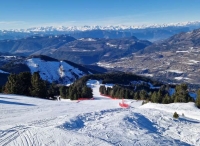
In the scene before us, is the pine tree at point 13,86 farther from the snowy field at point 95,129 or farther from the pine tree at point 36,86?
the snowy field at point 95,129

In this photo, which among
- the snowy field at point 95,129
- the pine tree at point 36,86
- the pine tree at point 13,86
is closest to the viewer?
the snowy field at point 95,129

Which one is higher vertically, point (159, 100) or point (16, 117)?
point (16, 117)

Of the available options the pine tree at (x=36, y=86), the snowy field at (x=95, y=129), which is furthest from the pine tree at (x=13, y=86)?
the snowy field at (x=95, y=129)

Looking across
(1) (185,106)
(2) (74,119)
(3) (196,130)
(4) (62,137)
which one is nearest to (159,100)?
(1) (185,106)

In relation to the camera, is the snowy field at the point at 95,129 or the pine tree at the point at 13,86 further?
the pine tree at the point at 13,86

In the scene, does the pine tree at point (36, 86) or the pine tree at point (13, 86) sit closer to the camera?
the pine tree at point (13, 86)

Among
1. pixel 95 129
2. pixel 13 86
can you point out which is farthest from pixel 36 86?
pixel 95 129

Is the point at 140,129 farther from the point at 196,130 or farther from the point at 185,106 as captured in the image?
the point at 185,106

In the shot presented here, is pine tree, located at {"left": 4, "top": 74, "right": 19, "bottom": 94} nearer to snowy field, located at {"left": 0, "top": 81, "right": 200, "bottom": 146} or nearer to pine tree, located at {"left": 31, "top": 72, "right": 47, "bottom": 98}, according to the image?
pine tree, located at {"left": 31, "top": 72, "right": 47, "bottom": 98}

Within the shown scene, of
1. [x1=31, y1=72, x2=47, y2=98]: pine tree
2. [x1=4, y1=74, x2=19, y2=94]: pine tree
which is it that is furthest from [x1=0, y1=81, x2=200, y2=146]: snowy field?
[x1=31, y1=72, x2=47, y2=98]: pine tree

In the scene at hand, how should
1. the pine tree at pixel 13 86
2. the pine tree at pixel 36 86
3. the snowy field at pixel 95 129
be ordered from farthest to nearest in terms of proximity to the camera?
the pine tree at pixel 36 86 → the pine tree at pixel 13 86 → the snowy field at pixel 95 129

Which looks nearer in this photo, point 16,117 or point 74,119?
point 74,119
